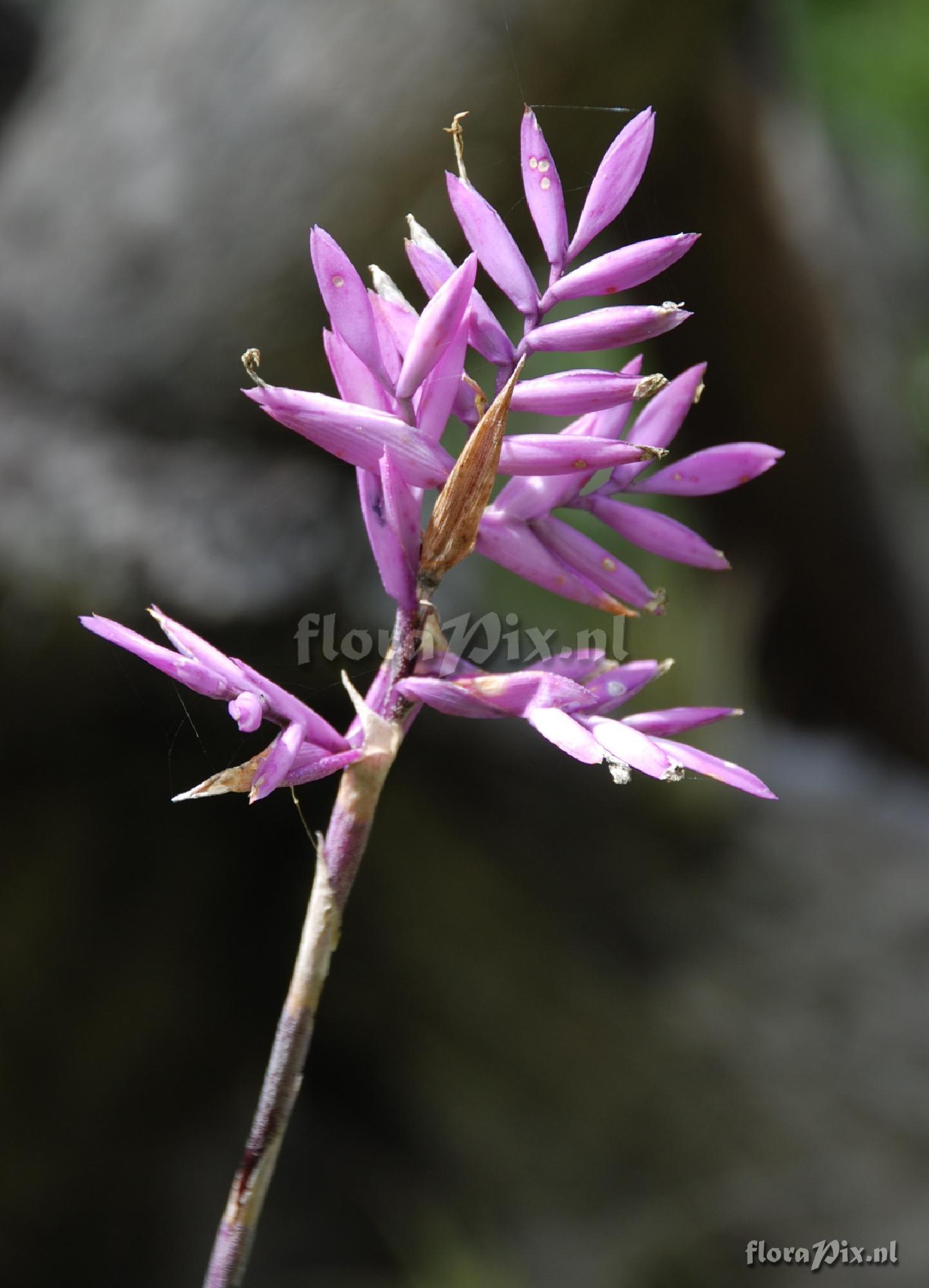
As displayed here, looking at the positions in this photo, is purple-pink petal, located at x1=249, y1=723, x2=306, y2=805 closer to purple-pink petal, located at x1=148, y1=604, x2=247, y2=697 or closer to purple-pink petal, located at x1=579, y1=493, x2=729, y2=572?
purple-pink petal, located at x1=148, y1=604, x2=247, y2=697

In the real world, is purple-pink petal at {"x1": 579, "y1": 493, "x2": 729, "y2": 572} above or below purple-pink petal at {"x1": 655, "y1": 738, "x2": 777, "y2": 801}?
above

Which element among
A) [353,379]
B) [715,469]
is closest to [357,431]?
[353,379]

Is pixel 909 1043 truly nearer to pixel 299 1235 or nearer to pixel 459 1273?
pixel 459 1273

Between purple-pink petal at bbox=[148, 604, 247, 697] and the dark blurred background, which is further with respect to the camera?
the dark blurred background

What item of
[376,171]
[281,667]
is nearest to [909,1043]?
[281,667]

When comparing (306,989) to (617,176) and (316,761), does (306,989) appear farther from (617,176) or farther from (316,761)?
(617,176)

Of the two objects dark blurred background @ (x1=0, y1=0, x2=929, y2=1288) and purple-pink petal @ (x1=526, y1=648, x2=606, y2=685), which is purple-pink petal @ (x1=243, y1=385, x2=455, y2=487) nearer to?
purple-pink petal @ (x1=526, y1=648, x2=606, y2=685)

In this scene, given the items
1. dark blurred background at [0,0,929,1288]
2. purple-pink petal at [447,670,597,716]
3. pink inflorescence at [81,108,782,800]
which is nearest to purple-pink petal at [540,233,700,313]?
pink inflorescence at [81,108,782,800]

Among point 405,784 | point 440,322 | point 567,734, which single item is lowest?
point 405,784
